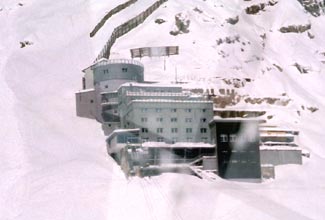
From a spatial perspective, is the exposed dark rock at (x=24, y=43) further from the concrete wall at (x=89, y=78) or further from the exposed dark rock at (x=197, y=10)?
the exposed dark rock at (x=197, y=10)

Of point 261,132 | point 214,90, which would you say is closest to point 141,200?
point 261,132

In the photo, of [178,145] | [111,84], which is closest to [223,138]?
[178,145]

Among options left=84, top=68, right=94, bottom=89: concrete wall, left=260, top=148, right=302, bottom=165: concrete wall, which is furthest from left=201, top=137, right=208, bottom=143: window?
left=84, top=68, right=94, bottom=89: concrete wall

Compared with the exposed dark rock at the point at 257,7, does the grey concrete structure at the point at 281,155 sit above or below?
below

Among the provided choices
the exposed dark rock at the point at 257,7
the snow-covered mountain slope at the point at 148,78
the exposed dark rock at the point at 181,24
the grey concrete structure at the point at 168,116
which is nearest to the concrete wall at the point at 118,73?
the snow-covered mountain slope at the point at 148,78

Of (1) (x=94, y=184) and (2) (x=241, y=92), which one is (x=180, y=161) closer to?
(1) (x=94, y=184)

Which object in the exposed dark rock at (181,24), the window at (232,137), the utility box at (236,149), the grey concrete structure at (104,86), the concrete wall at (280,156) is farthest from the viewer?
the exposed dark rock at (181,24)

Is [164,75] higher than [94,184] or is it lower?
higher
